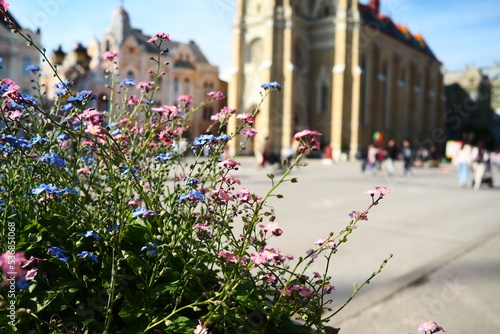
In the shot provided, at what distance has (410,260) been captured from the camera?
464 cm

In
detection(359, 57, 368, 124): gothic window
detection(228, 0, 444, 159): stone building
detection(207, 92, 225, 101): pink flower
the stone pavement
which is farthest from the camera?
detection(359, 57, 368, 124): gothic window

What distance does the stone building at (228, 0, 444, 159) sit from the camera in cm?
3444

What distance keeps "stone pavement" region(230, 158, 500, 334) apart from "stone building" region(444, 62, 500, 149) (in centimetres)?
5628

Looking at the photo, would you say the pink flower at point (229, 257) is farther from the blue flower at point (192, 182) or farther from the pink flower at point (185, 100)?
the pink flower at point (185, 100)

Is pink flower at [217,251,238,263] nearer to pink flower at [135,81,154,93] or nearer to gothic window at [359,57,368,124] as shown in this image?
pink flower at [135,81,154,93]

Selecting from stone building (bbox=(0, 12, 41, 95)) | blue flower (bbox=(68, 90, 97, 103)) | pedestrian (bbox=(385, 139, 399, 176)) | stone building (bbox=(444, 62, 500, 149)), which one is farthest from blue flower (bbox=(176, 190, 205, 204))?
stone building (bbox=(444, 62, 500, 149))

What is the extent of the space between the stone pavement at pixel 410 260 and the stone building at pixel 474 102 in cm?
5628

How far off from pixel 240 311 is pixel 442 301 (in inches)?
97.0

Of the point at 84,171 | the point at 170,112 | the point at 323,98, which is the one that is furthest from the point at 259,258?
the point at 323,98

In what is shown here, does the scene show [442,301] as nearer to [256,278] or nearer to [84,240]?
[256,278]

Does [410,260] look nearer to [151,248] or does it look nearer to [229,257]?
[229,257]

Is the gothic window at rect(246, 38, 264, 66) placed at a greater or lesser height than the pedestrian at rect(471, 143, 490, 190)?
greater

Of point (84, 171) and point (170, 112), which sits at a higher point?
point (170, 112)

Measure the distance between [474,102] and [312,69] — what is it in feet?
118
